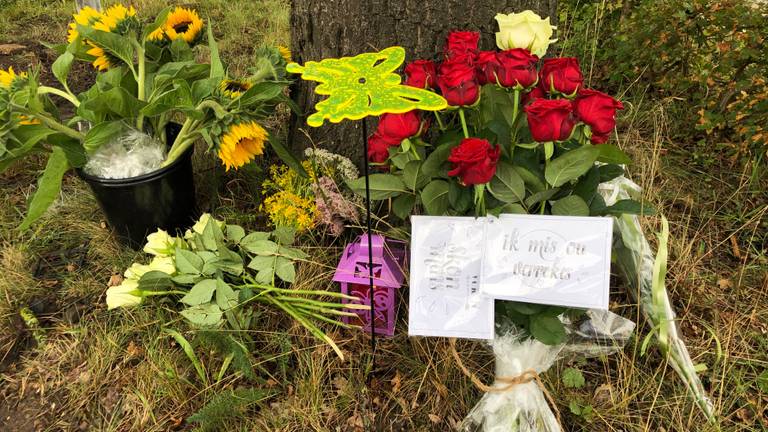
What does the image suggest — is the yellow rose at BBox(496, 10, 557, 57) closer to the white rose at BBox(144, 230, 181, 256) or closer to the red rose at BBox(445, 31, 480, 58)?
the red rose at BBox(445, 31, 480, 58)

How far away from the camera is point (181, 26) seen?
70.0 inches

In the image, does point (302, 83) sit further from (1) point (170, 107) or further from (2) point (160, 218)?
(2) point (160, 218)

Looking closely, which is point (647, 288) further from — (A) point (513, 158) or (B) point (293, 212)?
(B) point (293, 212)

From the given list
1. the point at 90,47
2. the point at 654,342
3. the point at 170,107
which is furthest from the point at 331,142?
the point at 654,342

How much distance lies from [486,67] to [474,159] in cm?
27

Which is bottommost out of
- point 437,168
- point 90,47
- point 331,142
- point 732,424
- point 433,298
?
point 732,424

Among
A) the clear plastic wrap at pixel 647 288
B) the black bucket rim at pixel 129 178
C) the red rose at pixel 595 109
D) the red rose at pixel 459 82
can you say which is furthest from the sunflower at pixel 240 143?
the clear plastic wrap at pixel 647 288

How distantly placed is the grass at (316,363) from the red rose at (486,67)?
66cm

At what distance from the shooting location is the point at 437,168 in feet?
3.71

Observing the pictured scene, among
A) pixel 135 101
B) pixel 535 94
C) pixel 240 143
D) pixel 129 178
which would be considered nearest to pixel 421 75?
pixel 535 94

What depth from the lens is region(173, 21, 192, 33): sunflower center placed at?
5.82ft

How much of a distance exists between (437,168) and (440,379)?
58 centimetres

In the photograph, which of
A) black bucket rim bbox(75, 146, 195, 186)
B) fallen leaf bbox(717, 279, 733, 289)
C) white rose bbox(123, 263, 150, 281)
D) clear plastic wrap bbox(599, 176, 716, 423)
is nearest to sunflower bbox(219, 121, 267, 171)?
black bucket rim bbox(75, 146, 195, 186)

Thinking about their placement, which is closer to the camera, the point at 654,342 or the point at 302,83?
the point at 654,342
